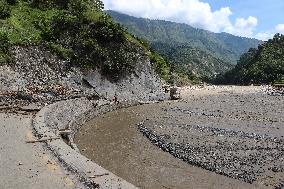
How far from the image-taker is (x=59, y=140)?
24.6 meters

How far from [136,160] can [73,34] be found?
3765 cm

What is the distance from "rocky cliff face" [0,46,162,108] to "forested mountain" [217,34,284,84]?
288 ft

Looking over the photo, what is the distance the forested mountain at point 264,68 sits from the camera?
148875 millimetres

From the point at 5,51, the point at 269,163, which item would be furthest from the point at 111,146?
the point at 5,51

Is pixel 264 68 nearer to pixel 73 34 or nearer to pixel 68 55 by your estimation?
pixel 73 34

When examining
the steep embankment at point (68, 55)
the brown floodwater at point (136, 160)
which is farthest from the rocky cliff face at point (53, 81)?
the brown floodwater at point (136, 160)

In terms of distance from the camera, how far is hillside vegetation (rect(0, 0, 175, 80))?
58.2 m

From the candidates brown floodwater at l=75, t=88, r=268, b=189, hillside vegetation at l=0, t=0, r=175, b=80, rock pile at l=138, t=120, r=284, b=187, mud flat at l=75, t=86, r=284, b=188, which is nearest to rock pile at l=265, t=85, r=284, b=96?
hillside vegetation at l=0, t=0, r=175, b=80

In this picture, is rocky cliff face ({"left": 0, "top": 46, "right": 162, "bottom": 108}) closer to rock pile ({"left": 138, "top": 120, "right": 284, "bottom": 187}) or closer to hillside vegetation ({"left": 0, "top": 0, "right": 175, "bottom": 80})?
hillside vegetation ({"left": 0, "top": 0, "right": 175, "bottom": 80})

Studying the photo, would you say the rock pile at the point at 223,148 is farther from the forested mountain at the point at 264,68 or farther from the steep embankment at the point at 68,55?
the forested mountain at the point at 264,68

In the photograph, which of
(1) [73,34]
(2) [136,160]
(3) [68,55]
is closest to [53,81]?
(3) [68,55]

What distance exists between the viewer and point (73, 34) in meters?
63.2

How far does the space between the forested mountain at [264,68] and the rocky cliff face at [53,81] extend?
87.9m

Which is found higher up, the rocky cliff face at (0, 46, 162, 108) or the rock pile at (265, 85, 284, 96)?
the rocky cliff face at (0, 46, 162, 108)
